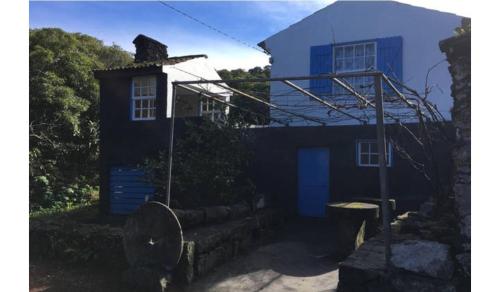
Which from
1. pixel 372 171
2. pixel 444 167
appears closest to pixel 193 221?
pixel 372 171

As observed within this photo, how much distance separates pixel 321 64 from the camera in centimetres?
1179

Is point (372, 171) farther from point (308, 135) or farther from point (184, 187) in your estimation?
point (184, 187)

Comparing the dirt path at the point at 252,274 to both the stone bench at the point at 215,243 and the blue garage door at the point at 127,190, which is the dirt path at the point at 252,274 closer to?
the stone bench at the point at 215,243

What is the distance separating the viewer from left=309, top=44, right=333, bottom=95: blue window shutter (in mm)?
11500

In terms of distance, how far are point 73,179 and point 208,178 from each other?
10.5 m

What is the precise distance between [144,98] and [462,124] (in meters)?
10.5

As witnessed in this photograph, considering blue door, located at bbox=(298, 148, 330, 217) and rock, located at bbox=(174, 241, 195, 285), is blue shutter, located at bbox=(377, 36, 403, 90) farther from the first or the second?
rock, located at bbox=(174, 241, 195, 285)

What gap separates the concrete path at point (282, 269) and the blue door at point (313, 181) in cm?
168

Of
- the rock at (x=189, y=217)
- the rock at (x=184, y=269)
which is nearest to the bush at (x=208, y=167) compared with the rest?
the rock at (x=189, y=217)

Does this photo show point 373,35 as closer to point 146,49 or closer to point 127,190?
point 146,49

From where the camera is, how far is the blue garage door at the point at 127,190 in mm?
13359

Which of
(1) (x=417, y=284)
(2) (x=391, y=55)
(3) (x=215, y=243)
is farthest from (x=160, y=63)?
(1) (x=417, y=284)

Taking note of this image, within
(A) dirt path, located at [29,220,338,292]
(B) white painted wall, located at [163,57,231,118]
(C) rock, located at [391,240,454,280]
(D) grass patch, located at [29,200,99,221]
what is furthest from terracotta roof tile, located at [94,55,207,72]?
(C) rock, located at [391,240,454,280]

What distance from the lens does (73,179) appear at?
1817cm
